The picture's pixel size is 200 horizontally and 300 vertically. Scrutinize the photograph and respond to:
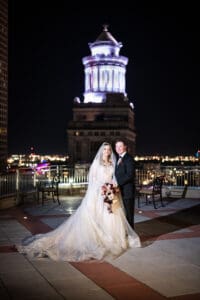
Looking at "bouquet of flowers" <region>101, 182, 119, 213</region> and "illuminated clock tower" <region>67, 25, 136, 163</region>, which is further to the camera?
"illuminated clock tower" <region>67, 25, 136, 163</region>

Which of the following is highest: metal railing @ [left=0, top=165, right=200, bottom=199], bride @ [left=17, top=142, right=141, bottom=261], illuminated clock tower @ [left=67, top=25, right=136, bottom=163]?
illuminated clock tower @ [left=67, top=25, right=136, bottom=163]

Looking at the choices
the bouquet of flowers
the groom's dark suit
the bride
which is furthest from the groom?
the bouquet of flowers

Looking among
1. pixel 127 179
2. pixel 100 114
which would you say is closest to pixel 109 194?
pixel 127 179

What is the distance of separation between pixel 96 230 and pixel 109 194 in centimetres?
82

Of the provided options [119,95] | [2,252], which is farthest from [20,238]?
[119,95]

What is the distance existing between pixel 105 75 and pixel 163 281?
122175 millimetres

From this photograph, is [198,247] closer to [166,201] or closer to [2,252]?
[2,252]

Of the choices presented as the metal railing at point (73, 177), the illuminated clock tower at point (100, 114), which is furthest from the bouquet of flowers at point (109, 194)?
the illuminated clock tower at point (100, 114)

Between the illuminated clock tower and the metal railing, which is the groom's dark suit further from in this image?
the illuminated clock tower

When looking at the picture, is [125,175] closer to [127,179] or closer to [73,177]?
[127,179]

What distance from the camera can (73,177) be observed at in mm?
24891

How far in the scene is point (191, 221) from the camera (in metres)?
14.9

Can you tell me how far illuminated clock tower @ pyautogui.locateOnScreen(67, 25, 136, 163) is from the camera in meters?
114

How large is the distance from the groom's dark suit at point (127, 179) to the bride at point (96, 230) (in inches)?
8.0
